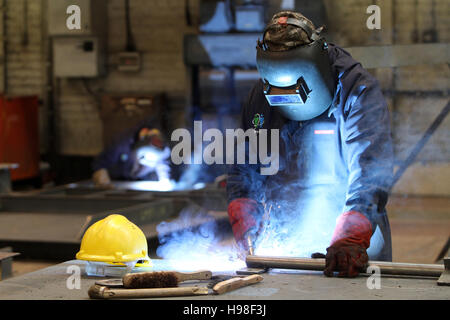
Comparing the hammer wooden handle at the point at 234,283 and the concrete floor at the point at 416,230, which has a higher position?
the hammer wooden handle at the point at 234,283

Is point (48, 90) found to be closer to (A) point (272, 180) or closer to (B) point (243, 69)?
(B) point (243, 69)

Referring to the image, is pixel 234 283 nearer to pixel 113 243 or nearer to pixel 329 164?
pixel 113 243

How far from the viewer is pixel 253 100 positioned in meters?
2.35

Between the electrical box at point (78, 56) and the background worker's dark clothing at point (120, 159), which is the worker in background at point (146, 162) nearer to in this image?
the background worker's dark clothing at point (120, 159)

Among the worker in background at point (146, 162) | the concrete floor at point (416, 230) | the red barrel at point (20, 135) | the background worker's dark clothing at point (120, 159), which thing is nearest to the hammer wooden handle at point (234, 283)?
the concrete floor at point (416, 230)

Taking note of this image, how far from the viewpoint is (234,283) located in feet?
5.37

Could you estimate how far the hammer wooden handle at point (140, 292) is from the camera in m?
1.51

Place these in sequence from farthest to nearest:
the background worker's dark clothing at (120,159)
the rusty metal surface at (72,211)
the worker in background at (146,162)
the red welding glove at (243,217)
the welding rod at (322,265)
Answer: the background worker's dark clothing at (120,159)
the worker in background at (146,162)
the rusty metal surface at (72,211)
the red welding glove at (243,217)
the welding rod at (322,265)

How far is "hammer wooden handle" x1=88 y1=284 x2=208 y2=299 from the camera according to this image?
4.95 feet

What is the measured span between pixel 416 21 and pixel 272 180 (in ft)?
21.2

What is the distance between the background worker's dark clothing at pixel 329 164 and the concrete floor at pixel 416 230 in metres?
2.39

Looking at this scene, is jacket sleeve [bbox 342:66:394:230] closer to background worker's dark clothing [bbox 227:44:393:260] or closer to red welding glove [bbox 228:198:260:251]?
background worker's dark clothing [bbox 227:44:393:260]

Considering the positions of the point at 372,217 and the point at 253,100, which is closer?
the point at 372,217
